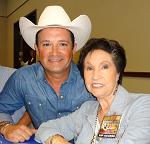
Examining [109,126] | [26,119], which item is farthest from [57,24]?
[109,126]

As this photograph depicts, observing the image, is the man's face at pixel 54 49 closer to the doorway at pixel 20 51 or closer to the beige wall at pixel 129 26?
the beige wall at pixel 129 26

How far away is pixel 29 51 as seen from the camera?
8.00 meters

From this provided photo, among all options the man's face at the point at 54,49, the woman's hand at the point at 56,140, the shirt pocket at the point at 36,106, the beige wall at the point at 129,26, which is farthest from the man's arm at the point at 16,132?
the beige wall at the point at 129,26

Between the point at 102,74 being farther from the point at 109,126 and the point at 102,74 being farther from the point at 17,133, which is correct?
the point at 17,133

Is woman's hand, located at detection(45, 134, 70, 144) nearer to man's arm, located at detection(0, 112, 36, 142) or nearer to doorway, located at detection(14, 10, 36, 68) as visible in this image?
man's arm, located at detection(0, 112, 36, 142)

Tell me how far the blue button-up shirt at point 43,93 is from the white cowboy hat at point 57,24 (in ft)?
0.78

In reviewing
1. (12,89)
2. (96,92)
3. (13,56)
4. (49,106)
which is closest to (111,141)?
(96,92)

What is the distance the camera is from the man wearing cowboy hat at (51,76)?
7.20ft

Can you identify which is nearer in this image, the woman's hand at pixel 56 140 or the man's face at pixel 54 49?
the woman's hand at pixel 56 140

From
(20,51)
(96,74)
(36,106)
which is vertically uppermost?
(96,74)

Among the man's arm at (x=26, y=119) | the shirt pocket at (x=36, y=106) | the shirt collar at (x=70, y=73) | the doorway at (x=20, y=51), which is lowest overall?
the doorway at (x=20, y=51)

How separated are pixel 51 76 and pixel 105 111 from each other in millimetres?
689

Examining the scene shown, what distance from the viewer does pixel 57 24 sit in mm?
2240

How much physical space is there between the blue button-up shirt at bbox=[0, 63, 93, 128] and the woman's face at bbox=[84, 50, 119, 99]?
1.93 feet
